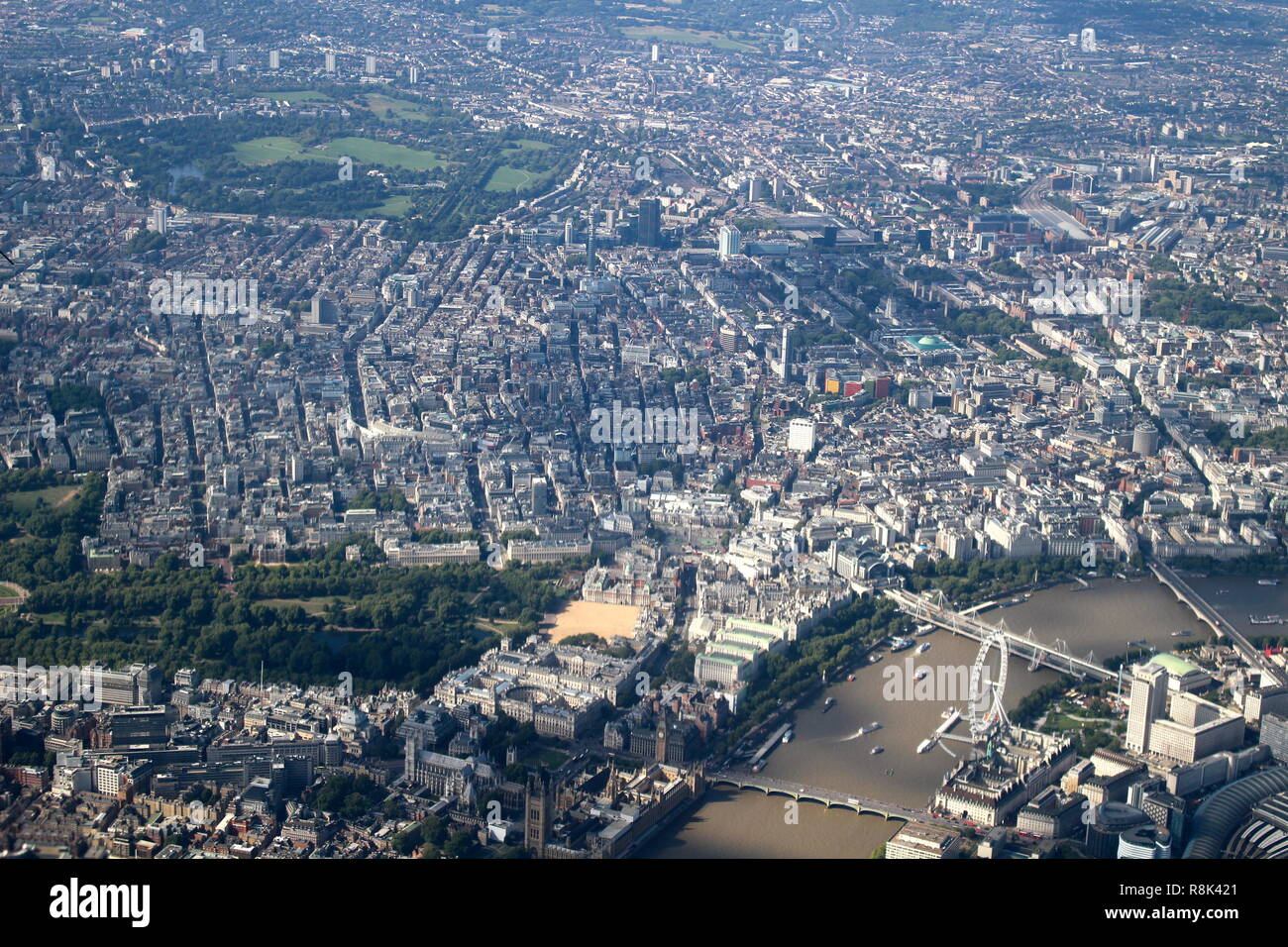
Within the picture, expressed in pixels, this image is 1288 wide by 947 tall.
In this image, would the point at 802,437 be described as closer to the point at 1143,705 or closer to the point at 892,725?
the point at 892,725

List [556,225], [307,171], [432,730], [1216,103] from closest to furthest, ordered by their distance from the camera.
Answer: [432,730], [556,225], [307,171], [1216,103]

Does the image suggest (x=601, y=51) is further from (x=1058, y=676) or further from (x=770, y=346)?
(x=1058, y=676)

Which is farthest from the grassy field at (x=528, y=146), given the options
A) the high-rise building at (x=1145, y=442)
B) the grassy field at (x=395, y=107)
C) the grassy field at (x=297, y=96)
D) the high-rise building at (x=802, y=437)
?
the high-rise building at (x=1145, y=442)

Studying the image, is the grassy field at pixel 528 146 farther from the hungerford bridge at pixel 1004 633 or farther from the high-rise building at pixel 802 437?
the hungerford bridge at pixel 1004 633

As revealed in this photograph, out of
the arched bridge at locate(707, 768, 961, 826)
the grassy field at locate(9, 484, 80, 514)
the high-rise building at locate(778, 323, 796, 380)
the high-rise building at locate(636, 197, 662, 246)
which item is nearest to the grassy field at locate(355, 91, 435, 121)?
the high-rise building at locate(636, 197, 662, 246)

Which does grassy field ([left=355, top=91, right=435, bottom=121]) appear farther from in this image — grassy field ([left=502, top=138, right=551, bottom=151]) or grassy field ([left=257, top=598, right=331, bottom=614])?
grassy field ([left=257, top=598, right=331, bottom=614])
